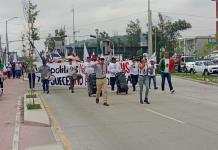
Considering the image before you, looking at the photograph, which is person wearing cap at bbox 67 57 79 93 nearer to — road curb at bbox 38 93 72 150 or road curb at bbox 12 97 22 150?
road curb at bbox 12 97 22 150

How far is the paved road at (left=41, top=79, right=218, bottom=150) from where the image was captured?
1064 cm

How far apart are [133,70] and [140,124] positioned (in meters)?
13.7

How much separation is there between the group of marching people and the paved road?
2.35 feet

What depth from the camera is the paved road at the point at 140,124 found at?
10.6 meters

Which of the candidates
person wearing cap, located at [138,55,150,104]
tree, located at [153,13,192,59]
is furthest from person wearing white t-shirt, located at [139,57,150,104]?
tree, located at [153,13,192,59]

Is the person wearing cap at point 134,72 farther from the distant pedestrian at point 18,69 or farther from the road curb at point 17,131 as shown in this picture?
the distant pedestrian at point 18,69

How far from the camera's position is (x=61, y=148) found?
10.5m

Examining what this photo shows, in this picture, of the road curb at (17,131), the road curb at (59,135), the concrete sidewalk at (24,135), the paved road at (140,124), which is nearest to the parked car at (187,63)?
the paved road at (140,124)

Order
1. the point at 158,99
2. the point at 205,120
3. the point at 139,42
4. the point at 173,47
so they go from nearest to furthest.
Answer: the point at 205,120, the point at 158,99, the point at 173,47, the point at 139,42

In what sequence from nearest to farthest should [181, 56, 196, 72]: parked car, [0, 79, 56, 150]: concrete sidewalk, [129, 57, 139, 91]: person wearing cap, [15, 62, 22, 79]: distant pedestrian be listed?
[0, 79, 56, 150]: concrete sidewalk < [129, 57, 139, 91]: person wearing cap < [15, 62, 22, 79]: distant pedestrian < [181, 56, 196, 72]: parked car

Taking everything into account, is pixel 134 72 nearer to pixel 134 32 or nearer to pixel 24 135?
pixel 24 135

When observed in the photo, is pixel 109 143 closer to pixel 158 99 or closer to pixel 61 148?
pixel 61 148

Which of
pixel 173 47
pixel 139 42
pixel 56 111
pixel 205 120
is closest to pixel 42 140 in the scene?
pixel 205 120

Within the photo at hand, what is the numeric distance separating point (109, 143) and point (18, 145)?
195 cm
